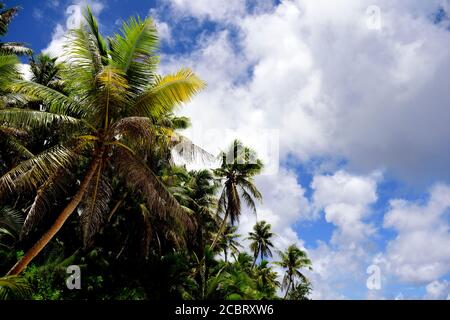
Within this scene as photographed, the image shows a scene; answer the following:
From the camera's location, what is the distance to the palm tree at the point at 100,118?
10047 mm

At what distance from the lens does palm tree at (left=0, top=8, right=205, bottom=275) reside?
10.0 m

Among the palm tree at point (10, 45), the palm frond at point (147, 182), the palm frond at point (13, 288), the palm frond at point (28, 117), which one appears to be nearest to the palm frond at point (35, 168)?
the palm frond at point (28, 117)

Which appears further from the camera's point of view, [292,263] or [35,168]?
[292,263]

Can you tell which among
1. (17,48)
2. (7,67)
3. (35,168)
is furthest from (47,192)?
(17,48)

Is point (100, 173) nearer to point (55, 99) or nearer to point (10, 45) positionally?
point (55, 99)

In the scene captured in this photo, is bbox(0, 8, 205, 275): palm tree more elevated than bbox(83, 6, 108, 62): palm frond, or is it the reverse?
bbox(83, 6, 108, 62): palm frond

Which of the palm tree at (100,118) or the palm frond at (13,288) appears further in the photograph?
the palm tree at (100,118)

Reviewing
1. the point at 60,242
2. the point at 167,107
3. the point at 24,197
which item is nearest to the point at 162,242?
the point at 60,242

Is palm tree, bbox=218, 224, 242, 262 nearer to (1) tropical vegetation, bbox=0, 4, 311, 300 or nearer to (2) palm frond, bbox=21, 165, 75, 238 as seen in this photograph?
(1) tropical vegetation, bbox=0, 4, 311, 300

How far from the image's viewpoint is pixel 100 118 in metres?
10.7

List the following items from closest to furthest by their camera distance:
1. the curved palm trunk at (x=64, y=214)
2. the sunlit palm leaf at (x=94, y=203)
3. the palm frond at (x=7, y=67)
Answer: the curved palm trunk at (x=64, y=214)
the palm frond at (x=7, y=67)
the sunlit palm leaf at (x=94, y=203)

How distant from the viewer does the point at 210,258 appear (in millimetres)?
20906

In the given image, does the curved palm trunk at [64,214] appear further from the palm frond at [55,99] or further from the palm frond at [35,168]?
the palm frond at [55,99]

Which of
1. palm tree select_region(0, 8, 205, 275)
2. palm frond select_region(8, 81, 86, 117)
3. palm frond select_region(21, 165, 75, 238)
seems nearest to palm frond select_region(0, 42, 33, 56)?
palm tree select_region(0, 8, 205, 275)
